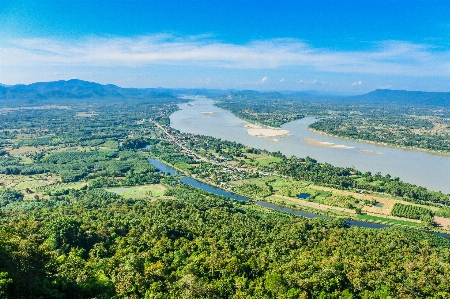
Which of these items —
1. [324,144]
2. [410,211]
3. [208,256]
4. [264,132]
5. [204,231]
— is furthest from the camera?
[264,132]

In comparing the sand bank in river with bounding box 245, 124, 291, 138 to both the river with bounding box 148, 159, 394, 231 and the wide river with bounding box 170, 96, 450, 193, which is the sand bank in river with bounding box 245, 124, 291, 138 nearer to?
the wide river with bounding box 170, 96, 450, 193

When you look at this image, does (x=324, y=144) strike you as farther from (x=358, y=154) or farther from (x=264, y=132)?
(x=264, y=132)

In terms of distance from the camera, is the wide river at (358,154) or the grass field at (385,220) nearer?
the grass field at (385,220)

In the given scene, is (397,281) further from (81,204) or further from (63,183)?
(63,183)

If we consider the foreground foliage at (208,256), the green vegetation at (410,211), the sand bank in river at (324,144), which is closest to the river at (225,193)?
the green vegetation at (410,211)

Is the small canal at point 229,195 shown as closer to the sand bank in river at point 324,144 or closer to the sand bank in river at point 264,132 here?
the sand bank in river at point 324,144

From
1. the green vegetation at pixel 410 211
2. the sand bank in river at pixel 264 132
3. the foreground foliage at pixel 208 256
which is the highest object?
the sand bank in river at pixel 264 132

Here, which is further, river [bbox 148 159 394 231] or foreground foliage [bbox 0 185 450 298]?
river [bbox 148 159 394 231]

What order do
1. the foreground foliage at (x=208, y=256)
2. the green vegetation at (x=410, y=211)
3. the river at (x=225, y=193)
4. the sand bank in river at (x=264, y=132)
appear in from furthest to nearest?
the sand bank in river at (x=264, y=132) < the green vegetation at (x=410, y=211) < the river at (x=225, y=193) < the foreground foliage at (x=208, y=256)

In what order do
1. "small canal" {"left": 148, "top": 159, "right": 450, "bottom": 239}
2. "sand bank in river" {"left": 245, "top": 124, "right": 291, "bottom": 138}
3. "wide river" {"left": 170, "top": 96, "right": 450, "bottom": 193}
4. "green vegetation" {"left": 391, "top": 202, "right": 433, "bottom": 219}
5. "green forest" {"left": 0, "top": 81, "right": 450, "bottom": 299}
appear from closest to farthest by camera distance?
"green forest" {"left": 0, "top": 81, "right": 450, "bottom": 299} → "small canal" {"left": 148, "top": 159, "right": 450, "bottom": 239} → "green vegetation" {"left": 391, "top": 202, "right": 433, "bottom": 219} → "wide river" {"left": 170, "top": 96, "right": 450, "bottom": 193} → "sand bank in river" {"left": 245, "top": 124, "right": 291, "bottom": 138}

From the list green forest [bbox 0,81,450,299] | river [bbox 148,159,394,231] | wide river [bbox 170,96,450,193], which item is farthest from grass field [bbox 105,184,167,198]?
wide river [bbox 170,96,450,193]

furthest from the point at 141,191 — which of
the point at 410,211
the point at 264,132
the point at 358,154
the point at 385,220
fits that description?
the point at 264,132

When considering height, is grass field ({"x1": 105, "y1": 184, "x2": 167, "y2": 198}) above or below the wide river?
below
